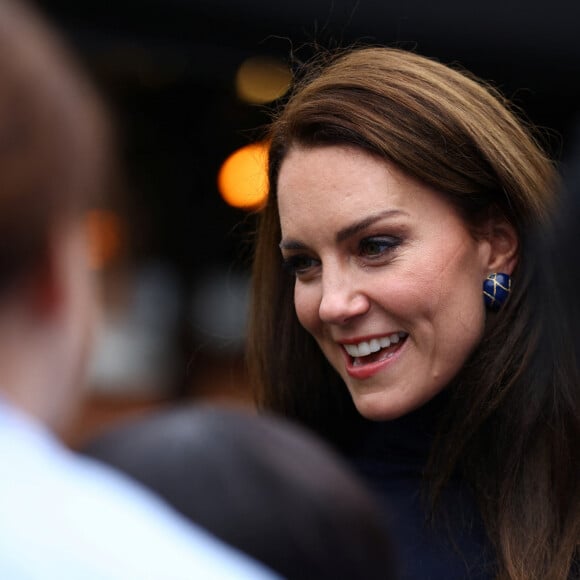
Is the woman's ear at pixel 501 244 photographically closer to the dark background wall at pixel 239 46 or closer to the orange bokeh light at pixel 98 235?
the orange bokeh light at pixel 98 235

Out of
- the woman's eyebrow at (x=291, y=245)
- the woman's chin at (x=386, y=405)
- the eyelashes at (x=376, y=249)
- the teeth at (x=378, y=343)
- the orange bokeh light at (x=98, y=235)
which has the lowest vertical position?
the woman's chin at (x=386, y=405)

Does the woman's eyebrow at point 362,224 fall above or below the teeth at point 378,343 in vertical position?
above

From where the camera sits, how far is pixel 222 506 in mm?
1012

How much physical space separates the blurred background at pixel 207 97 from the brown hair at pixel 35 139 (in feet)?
7.35

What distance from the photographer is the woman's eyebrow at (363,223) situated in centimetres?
226

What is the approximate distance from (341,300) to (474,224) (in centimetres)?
36

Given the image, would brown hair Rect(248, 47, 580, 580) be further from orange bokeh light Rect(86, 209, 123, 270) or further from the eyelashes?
orange bokeh light Rect(86, 209, 123, 270)

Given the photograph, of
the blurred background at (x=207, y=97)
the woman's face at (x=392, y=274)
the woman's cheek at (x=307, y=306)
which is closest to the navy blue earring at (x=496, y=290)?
the woman's face at (x=392, y=274)

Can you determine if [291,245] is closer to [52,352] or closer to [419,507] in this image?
[419,507]

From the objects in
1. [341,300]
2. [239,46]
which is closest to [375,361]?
[341,300]

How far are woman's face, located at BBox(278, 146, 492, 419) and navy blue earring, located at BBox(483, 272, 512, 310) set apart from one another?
0.06 ft

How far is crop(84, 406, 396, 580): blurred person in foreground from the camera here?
3.31 ft

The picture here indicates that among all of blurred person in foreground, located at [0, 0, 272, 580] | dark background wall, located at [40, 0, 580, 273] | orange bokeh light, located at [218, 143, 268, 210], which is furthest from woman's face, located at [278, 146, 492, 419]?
orange bokeh light, located at [218, 143, 268, 210]

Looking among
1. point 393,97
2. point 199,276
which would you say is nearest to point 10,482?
point 393,97
